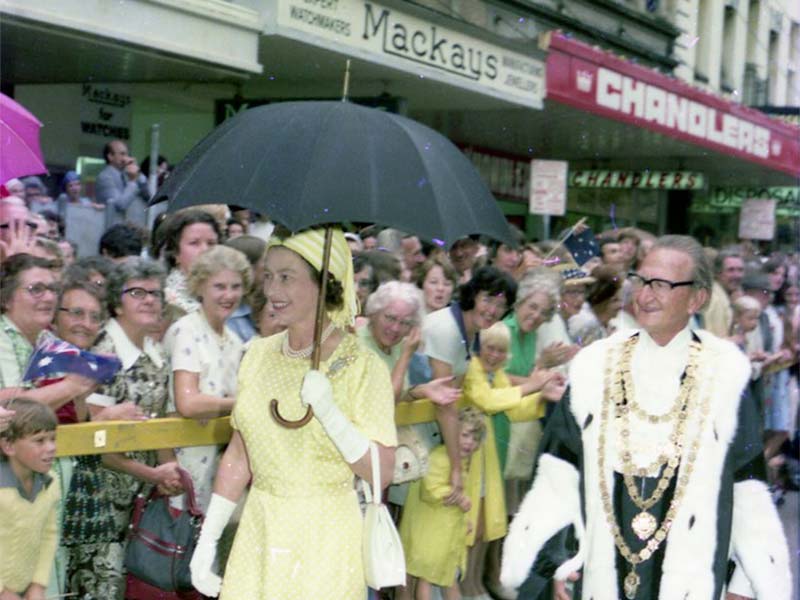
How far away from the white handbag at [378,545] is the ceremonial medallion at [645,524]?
0.73 meters

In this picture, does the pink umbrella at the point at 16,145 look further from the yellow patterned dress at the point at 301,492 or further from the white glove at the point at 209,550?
the white glove at the point at 209,550

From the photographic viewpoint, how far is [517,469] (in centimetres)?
781

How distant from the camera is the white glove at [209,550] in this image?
Result: 13.9 feet

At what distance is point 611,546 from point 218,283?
2359 mm

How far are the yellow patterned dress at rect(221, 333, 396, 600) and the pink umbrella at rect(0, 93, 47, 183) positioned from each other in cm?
154

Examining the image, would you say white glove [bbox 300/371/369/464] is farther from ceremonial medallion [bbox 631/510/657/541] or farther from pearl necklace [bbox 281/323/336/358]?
ceremonial medallion [bbox 631/510/657/541]

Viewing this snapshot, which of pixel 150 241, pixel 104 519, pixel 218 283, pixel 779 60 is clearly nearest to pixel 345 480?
pixel 104 519

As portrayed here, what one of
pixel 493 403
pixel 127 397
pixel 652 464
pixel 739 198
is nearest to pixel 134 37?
pixel 493 403

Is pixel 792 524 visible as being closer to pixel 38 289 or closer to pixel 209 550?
pixel 38 289

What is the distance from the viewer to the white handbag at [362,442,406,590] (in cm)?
414

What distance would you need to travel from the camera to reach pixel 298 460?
4215mm

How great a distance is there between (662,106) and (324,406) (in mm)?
16862

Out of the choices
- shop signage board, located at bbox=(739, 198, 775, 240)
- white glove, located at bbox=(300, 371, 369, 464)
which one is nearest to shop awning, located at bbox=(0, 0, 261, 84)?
white glove, located at bbox=(300, 371, 369, 464)

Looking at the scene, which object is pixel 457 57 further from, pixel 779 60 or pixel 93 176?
pixel 779 60
